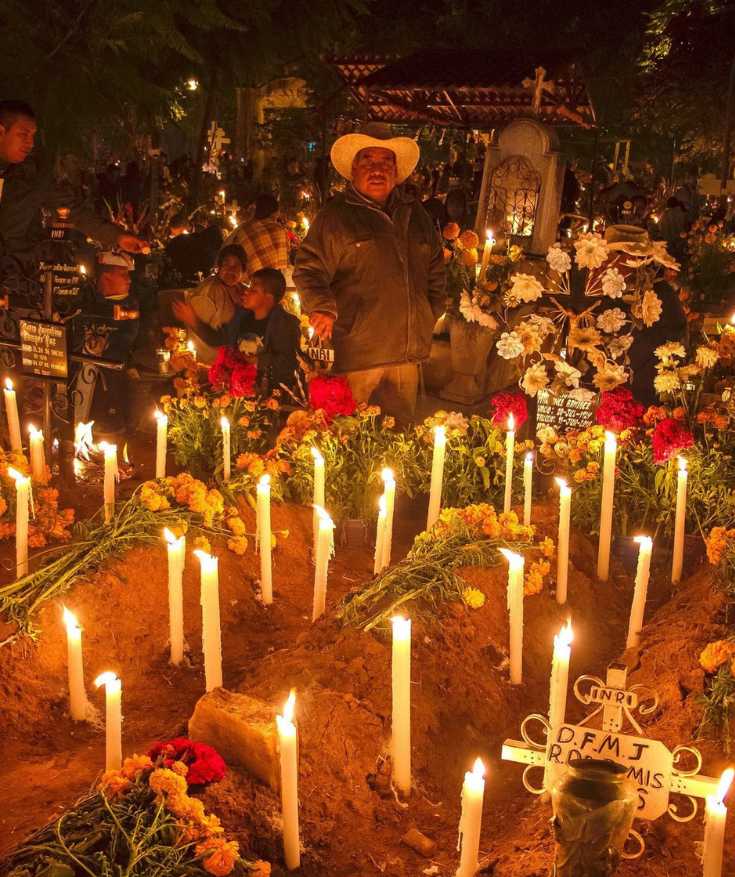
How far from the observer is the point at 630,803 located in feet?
7.61

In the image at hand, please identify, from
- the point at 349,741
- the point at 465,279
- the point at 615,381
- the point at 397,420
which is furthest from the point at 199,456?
the point at 465,279

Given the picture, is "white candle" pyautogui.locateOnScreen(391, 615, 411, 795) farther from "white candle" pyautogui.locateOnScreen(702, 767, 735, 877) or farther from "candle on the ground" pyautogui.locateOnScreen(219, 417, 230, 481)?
"candle on the ground" pyautogui.locateOnScreen(219, 417, 230, 481)

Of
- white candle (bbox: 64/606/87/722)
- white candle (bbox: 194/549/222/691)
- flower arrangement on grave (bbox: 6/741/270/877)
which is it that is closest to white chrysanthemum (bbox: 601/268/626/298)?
white candle (bbox: 194/549/222/691)

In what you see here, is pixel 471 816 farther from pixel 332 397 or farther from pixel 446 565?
pixel 332 397

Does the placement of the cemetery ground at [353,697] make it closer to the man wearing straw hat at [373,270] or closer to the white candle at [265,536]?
the white candle at [265,536]

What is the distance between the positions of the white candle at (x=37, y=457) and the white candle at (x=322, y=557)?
1.67m

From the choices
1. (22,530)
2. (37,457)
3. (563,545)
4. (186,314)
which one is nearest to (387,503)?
(563,545)

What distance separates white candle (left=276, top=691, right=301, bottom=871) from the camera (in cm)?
282

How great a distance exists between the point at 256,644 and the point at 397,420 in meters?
2.37

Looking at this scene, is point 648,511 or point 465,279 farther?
point 465,279

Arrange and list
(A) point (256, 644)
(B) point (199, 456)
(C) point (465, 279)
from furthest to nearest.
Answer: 1. (C) point (465, 279)
2. (B) point (199, 456)
3. (A) point (256, 644)

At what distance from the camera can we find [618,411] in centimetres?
586

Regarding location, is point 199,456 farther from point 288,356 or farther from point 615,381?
point 615,381

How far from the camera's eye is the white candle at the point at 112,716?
3.07m
